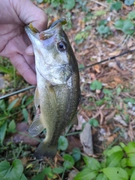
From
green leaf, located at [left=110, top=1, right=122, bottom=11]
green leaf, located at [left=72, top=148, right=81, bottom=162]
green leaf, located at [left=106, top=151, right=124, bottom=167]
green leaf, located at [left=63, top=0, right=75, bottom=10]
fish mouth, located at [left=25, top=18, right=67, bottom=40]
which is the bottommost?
green leaf, located at [left=72, top=148, right=81, bottom=162]

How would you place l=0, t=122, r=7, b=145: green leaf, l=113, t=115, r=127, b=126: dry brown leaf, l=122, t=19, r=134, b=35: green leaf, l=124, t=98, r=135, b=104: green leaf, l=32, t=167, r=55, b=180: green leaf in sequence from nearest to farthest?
1. l=32, t=167, r=55, b=180: green leaf
2. l=0, t=122, r=7, b=145: green leaf
3. l=113, t=115, r=127, b=126: dry brown leaf
4. l=124, t=98, r=135, b=104: green leaf
5. l=122, t=19, r=134, b=35: green leaf

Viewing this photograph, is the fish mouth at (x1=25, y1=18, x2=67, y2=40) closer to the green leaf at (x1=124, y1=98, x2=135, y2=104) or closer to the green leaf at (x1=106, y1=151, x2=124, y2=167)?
the green leaf at (x1=106, y1=151, x2=124, y2=167)

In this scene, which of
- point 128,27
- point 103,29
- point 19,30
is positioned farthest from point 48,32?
point 103,29

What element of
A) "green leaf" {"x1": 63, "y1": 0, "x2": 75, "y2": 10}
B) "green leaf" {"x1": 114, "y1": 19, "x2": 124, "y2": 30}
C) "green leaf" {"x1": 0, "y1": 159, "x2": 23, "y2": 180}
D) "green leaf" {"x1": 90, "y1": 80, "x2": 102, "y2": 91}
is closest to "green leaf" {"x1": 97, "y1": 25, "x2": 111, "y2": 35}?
"green leaf" {"x1": 114, "y1": 19, "x2": 124, "y2": 30}

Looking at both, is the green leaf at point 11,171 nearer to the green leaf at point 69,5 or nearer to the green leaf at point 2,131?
the green leaf at point 2,131

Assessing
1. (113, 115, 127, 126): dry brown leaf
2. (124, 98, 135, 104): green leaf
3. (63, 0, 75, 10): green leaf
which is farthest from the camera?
(63, 0, 75, 10): green leaf

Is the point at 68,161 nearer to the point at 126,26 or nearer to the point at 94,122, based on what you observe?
the point at 94,122

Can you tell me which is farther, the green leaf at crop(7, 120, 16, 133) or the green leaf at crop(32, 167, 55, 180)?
the green leaf at crop(7, 120, 16, 133)
